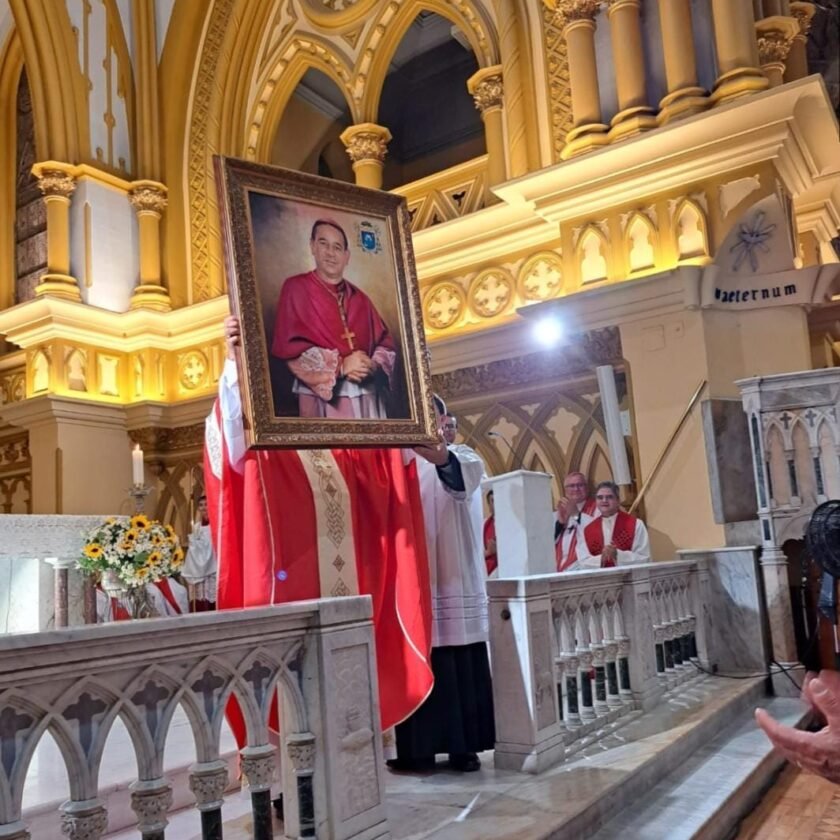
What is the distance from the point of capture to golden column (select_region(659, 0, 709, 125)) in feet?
21.0

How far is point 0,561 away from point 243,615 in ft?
11.6

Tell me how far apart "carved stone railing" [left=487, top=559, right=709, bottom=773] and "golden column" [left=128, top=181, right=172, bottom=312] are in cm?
664

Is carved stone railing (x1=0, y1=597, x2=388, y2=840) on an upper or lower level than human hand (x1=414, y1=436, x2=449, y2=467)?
lower

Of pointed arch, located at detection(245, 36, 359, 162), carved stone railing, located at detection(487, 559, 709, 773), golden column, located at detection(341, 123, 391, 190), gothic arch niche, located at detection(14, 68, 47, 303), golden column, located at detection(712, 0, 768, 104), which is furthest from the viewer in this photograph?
gothic arch niche, located at detection(14, 68, 47, 303)

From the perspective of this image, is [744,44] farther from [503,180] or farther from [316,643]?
[316,643]

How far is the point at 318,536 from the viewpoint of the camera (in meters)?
2.93

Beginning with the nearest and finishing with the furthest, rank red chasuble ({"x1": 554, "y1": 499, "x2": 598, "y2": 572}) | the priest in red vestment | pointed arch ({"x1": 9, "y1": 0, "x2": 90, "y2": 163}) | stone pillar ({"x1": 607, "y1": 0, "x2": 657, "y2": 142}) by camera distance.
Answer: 1. the priest in red vestment
2. red chasuble ({"x1": 554, "y1": 499, "x2": 598, "y2": 572})
3. stone pillar ({"x1": 607, "y1": 0, "x2": 657, "y2": 142})
4. pointed arch ({"x1": 9, "y1": 0, "x2": 90, "y2": 163})

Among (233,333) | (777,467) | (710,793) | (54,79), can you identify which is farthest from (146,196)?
(710,793)

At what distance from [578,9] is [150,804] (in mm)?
6837

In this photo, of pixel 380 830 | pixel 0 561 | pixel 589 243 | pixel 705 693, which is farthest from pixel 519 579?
pixel 589 243

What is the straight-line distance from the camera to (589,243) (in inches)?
269

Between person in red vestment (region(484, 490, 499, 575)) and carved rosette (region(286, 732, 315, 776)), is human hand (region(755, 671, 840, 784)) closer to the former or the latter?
carved rosette (region(286, 732, 315, 776))

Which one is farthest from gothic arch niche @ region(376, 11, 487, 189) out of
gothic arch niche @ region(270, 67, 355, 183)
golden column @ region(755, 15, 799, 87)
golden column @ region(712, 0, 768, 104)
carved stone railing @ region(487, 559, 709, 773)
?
carved stone railing @ region(487, 559, 709, 773)

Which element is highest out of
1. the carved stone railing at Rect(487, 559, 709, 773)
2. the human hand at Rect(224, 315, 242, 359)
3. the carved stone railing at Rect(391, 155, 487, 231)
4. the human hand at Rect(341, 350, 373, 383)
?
the carved stone railing at Rect(391, 155, 487, 231)
